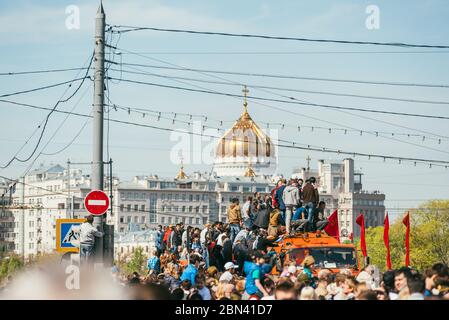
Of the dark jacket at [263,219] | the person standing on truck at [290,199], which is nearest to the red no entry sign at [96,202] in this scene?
the person standing on truck at [290,199]

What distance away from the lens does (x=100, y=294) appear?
19234 millimetres

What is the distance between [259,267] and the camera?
2205 cm

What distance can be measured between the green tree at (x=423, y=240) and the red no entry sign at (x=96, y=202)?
288 feet

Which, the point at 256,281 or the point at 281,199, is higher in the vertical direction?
the point at 281,199

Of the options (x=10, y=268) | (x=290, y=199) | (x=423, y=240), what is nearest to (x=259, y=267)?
(x=290, y=199)

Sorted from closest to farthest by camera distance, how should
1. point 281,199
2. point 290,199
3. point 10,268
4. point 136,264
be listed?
1. point 290,199
2. point 281,199
3. point 10,268
4. point 136,264

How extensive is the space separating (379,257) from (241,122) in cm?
5239

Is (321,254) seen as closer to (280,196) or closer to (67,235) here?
(280,196)

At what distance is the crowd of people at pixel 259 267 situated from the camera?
1708cm

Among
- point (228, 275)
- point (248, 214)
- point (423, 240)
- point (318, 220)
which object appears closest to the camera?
point (228, 275)

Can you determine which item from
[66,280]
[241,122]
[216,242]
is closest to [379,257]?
[241,122]

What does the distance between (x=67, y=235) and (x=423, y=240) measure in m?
99.5

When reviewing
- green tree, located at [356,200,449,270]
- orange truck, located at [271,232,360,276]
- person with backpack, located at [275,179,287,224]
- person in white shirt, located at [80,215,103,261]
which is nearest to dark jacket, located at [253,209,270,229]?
person with backpack, located at [275,179,287,224]

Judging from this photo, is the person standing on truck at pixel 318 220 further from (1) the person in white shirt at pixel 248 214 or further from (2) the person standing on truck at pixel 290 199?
(1) the person in white shirt at pixel 248 214
